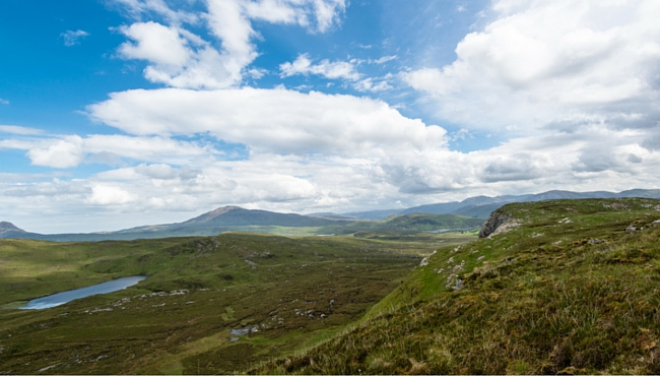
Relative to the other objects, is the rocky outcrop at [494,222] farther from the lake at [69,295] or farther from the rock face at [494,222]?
the lake at [69,295]

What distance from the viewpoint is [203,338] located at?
8225cm

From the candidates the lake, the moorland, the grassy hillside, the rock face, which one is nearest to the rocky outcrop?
the rock face

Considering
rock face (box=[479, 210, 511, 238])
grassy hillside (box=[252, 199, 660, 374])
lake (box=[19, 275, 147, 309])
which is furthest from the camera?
lake (box=[19, 275, 147, 309])

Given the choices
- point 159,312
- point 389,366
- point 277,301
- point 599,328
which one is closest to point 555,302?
point 599,328

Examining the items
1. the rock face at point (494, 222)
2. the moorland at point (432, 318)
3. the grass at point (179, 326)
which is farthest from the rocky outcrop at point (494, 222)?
the grass at point (179, 326)

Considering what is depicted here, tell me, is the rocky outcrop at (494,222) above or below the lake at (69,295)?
above

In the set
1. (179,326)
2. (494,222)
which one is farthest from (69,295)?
(494,222)

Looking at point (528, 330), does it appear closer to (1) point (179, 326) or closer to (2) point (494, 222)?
(2) point (494, 222)

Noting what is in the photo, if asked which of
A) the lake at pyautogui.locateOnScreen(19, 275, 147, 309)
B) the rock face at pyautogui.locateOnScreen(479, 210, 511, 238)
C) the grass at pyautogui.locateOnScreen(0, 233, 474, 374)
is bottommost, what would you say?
the lake at pyautogui.locateOnScreen(19, 275, 147, 309)

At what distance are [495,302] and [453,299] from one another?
3.08 m

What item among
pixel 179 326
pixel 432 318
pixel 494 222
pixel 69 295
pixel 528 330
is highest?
pixel 528 330

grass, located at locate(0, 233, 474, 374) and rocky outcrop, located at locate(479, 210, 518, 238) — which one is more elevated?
rocky outcrop, located at locate(479, 210, 518, 238)

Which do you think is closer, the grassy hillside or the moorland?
the grassy hillside

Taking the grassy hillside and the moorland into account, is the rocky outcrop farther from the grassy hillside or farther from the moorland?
the grassy hillside
